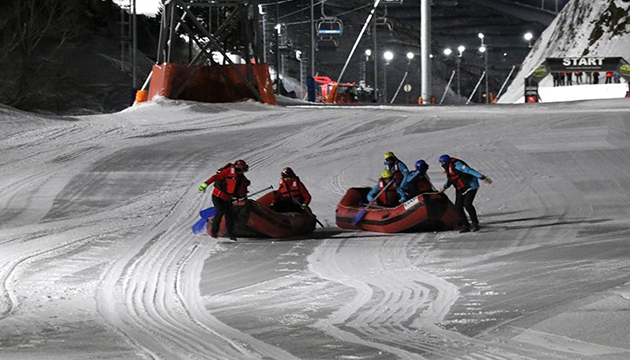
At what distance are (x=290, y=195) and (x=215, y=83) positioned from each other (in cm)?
1767

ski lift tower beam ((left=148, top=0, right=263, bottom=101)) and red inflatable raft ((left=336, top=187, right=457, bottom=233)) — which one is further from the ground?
ski lift tower beam ((left=148, top=0, right=263, bottom=101))

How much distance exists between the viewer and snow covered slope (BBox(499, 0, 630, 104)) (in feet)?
201

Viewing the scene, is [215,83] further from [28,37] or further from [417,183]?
[417,183]

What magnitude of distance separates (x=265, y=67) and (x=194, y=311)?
82.6 feet

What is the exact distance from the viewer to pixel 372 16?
2057 inches

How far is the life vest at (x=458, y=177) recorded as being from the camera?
1617cm

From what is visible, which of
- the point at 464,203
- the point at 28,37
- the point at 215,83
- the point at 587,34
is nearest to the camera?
the point at 464,203

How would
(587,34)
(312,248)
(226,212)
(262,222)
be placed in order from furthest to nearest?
(587,34), (262,222), (226,212), (312,248)

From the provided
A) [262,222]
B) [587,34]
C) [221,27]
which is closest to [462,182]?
[262,222]

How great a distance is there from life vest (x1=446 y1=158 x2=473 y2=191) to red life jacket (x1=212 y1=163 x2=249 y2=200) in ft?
10.4

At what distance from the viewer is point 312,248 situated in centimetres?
1458

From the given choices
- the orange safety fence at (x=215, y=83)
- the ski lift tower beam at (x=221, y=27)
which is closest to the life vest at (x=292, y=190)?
the ski lift tower beam at (x=221, y=27)

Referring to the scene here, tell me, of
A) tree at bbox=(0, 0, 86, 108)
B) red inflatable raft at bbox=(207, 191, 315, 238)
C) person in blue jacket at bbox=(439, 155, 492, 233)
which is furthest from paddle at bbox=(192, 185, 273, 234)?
tree at bbox=(0, 0, 86, 108)

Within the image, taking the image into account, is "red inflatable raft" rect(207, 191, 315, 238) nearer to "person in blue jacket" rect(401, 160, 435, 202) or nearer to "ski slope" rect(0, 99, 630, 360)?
"ski slope" rect(0, 99, 630, 360)
